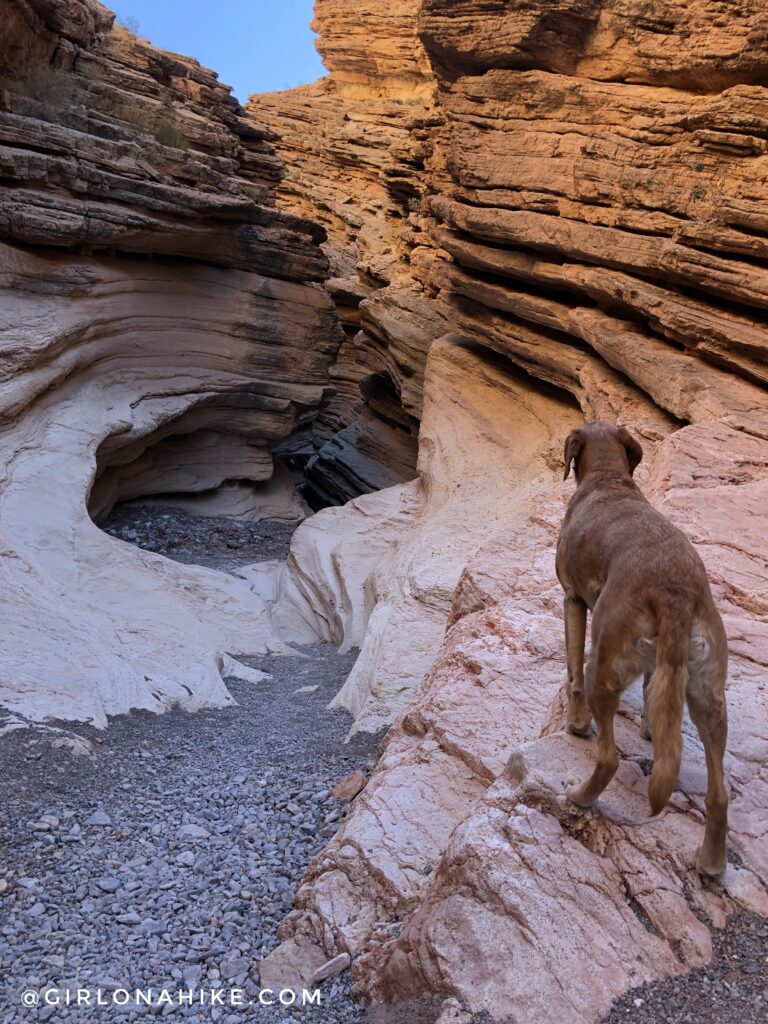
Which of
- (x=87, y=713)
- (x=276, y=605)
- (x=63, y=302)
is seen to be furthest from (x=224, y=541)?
(x=87, y=713)

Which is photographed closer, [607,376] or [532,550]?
[532,550]

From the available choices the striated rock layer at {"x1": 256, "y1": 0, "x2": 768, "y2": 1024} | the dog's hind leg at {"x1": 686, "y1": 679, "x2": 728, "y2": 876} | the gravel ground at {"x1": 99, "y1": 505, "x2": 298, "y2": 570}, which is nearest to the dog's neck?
the striated rock layer at {"x1": 256, "y1": 0, "x2": 768, "y2": 1024}

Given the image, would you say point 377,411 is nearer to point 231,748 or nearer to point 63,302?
point 63,302

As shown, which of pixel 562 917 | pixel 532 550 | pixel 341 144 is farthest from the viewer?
pixel 341 144

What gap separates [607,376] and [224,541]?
8391 mm

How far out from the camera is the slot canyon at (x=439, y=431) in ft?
11.5

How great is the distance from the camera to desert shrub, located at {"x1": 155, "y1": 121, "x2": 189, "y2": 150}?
16.3 meters

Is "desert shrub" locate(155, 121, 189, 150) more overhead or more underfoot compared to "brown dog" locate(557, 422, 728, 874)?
more overhead

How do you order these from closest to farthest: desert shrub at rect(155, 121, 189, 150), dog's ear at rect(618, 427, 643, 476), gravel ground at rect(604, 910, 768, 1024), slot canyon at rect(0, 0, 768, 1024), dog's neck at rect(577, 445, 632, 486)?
gravel ground at rect(604, 910, 768, 1024)
slot canyon at rect(0, 0, 768, 1024)
dog's neck at rect(577, 445, 632, 486)
dog's ear at rect(618, 427, 643, 476)
desert shrub at rect(155, 121, 189, 150)

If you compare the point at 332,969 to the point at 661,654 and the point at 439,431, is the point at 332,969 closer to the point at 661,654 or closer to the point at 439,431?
the point at 661,654

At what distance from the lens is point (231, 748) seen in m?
7.60

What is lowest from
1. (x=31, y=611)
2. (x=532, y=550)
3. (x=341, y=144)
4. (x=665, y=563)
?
(x=31, y=611)

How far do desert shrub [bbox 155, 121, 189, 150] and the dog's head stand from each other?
13.6 m

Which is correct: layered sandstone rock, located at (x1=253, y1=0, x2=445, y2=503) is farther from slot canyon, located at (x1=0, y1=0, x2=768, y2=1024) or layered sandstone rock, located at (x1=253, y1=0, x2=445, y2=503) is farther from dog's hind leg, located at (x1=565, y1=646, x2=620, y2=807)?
dog's hind leg, located at (x1=565, y1=646, x2=620, y2=807)
